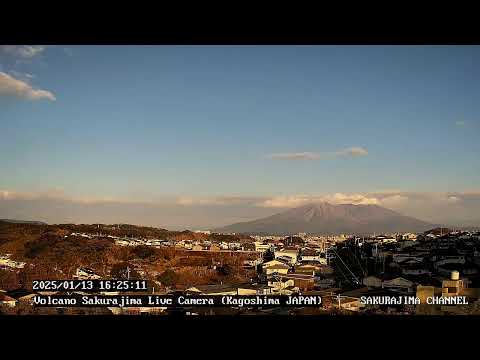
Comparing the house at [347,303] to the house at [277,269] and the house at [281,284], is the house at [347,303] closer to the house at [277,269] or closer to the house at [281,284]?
the house at [281,284]

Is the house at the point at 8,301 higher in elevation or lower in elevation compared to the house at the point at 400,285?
lower

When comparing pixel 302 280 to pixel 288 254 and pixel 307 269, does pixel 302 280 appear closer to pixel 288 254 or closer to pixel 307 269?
pixel 307 269

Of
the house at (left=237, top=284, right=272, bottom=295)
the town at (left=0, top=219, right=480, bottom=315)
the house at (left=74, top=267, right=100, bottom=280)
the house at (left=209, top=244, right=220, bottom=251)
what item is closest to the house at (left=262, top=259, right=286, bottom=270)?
the town at (left=0, top=219, right=480, bottom=315)

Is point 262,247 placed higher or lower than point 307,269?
higher

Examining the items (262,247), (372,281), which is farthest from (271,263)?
(372,281)

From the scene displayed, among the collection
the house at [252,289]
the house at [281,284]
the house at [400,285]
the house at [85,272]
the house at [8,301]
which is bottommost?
the house at [281,284]

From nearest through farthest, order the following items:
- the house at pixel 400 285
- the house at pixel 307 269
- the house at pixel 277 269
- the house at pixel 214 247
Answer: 1. the house at pixel 400 285
2. the house at pixel 307 269
3. the house at pixel 277 269
4. the house at pixel 214 247

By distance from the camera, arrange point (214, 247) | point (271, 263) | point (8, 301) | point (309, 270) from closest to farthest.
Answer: point (8, 301), point (309, 270), point (271, 263), point (214, 247)

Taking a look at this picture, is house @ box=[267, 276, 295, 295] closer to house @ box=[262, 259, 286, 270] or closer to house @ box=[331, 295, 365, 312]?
house @ box=[331, 295, 365, 312]

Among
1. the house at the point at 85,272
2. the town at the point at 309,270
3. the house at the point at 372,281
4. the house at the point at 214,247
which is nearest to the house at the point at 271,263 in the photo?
the town at the point at 309,270

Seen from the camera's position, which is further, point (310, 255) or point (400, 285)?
point (310, 255)
